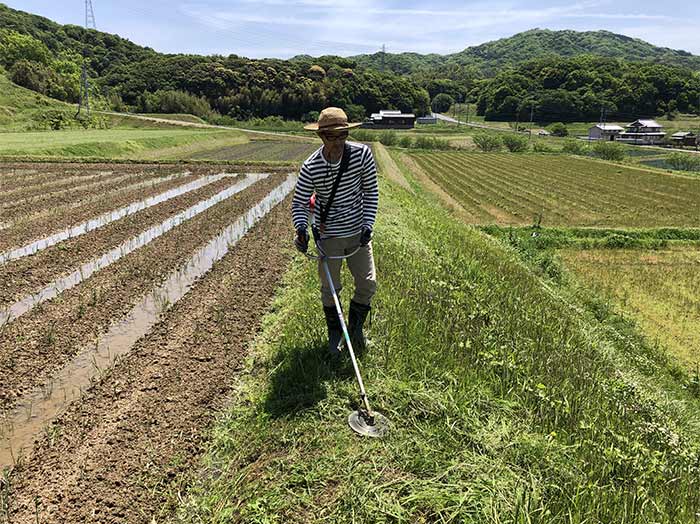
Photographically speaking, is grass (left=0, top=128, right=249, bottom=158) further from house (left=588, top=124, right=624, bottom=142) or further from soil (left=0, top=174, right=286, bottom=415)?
house (left=588, top=124, right=624, bottom=142)

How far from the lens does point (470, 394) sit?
315 cm

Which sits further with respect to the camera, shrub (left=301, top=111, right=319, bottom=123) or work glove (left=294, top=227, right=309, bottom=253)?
shrub (left=301, top=111, right=319, bottom=123)

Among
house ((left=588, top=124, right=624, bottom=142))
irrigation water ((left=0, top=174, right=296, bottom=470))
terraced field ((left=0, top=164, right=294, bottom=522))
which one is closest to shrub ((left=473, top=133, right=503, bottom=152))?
house ((left=588, top=124, right=624, bottom=142))

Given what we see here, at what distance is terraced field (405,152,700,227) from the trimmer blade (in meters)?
14.5

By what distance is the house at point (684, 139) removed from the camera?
61906 millimetres

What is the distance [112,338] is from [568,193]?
2338 cm

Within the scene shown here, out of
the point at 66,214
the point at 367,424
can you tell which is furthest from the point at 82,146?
the point at 367,424

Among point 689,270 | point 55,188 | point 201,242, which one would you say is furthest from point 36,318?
point 689,270

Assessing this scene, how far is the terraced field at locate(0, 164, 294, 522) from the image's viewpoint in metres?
2.81

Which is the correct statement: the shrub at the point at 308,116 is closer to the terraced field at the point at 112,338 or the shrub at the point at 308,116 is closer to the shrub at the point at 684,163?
the shrub at the point at 684,163

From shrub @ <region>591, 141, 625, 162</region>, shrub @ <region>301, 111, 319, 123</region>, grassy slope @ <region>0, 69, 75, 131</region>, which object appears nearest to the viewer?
grassy slope @ <region>0, 69, 75, 131</region>

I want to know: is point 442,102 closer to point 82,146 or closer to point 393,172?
point 393,172

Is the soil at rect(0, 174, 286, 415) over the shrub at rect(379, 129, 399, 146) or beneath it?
beneath

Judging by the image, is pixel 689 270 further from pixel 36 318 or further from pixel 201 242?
pixel 36 318
